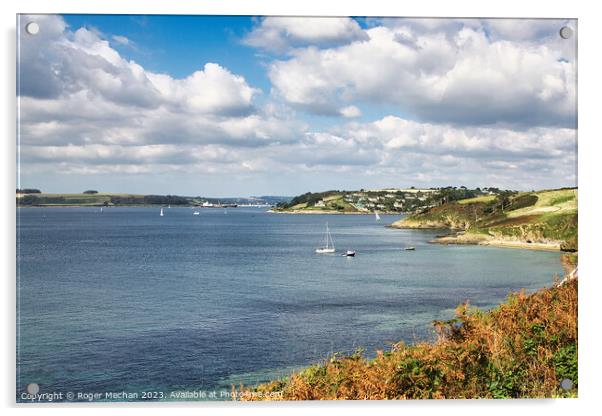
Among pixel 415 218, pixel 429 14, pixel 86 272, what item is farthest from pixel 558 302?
pixel 415 218

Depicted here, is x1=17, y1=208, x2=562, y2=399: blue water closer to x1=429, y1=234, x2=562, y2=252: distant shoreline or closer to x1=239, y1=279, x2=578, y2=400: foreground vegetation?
x1=429, y1=234, x2=562, y2=252: distant shoreline

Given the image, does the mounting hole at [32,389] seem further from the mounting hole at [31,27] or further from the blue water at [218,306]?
the mounting hole at [31,27]

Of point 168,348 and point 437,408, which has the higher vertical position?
point 437,408

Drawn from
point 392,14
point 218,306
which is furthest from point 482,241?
point 392,14

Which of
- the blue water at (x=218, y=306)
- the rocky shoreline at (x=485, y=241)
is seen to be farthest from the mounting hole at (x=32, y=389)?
the rocky shoreline at (x=485, y=241)

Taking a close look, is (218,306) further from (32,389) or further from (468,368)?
(468,368)
